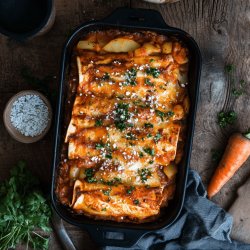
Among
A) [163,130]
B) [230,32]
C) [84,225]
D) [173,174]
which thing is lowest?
[84,225]

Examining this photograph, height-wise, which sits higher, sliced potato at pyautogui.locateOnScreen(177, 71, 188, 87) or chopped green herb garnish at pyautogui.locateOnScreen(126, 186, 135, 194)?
sliced potato at pyautogui.locateOnScreen(177, 71, 188, 87)

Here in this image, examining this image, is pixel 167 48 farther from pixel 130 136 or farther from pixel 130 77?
pixel 130 136

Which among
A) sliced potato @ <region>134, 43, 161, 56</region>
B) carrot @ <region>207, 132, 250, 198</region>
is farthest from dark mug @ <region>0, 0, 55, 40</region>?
carrot @ <region>207, 132, 250, 198</region>

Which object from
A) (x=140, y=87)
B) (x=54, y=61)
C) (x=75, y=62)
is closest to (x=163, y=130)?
(x=140, y=87)

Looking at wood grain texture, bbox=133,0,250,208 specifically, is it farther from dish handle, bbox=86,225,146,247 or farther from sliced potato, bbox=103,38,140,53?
dish handle, bbox=86,225,146,247

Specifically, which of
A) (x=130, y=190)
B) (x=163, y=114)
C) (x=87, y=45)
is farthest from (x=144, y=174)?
(x=87, y=45)

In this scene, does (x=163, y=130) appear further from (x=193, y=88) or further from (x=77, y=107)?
(x=77, y=107)
